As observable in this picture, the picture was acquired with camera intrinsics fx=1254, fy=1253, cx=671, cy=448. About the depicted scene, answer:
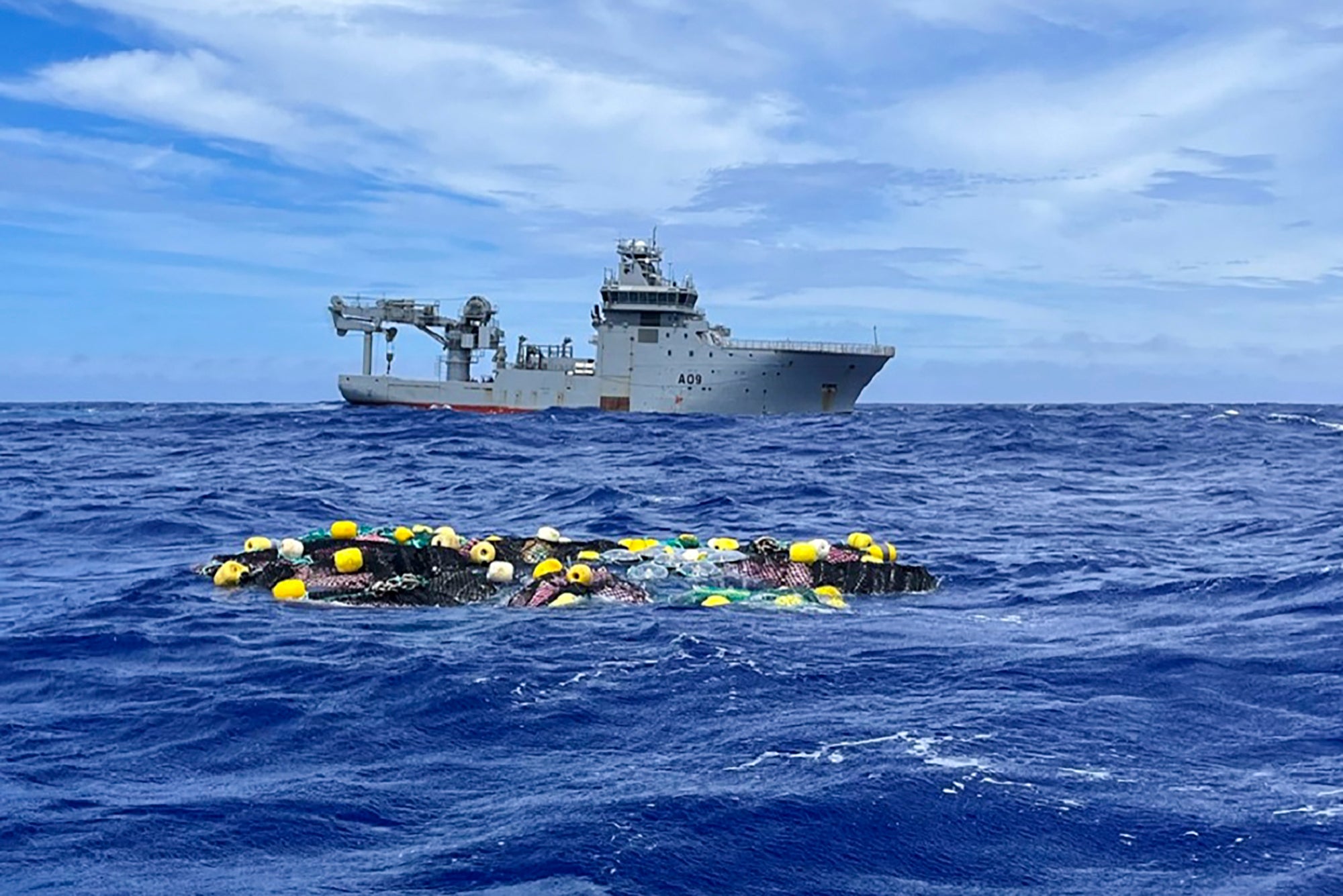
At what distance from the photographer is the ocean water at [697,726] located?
9898mm

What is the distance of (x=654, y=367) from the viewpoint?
81.7 meters

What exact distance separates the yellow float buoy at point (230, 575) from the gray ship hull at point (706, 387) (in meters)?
59.8

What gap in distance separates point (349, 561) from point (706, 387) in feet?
198

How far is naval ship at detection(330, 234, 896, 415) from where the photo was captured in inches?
3182

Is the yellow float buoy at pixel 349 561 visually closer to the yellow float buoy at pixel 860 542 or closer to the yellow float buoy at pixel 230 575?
the yellow float buoy at pixel 230 575

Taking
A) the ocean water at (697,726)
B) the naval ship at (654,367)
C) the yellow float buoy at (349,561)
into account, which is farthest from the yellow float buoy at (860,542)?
the naval ship at (654,367)

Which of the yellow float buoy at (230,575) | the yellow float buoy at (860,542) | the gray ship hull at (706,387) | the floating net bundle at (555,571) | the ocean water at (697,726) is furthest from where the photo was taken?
the gray ship hull at (706,387)

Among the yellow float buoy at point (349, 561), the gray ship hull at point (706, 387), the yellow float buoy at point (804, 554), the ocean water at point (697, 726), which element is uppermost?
the gray ship hull at point (706, 387)

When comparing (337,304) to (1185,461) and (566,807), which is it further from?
(566,807)

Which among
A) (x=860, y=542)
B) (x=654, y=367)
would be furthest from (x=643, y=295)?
(x=860, y=542)

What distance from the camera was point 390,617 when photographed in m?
19.2

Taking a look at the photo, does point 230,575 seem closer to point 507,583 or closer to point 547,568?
point 507,583

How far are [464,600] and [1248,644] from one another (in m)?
11.8

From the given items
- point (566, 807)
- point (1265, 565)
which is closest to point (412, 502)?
point (1265, 565)
